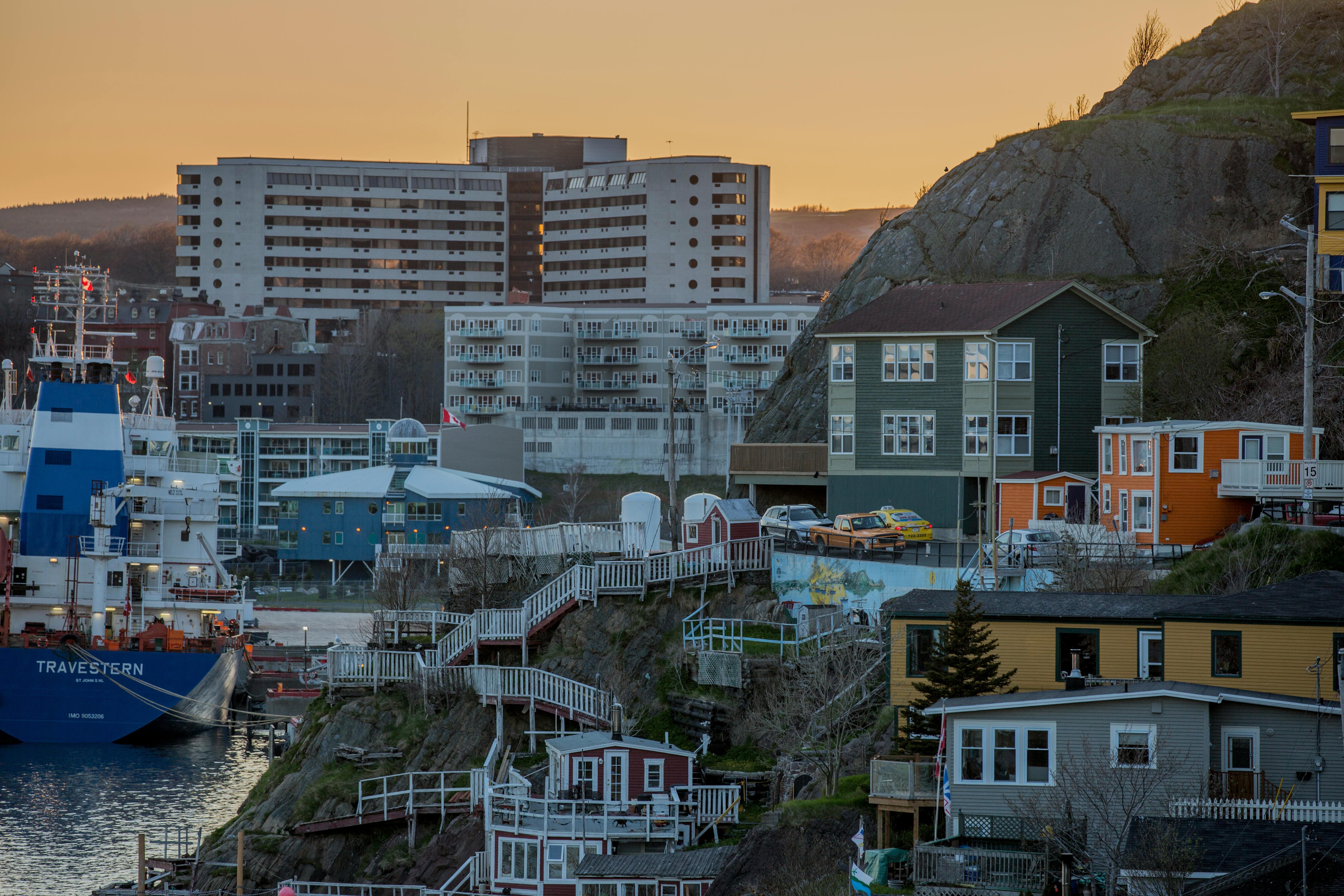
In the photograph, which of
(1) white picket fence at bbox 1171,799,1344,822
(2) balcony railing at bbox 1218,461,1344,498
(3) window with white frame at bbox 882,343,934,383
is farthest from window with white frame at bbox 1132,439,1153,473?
(1) white picket fence at bbox 1171,799,1344,822

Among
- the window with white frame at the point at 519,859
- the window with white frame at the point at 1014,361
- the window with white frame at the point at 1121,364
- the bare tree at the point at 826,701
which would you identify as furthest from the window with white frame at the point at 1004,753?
the window with white frame at the point at 1121,364

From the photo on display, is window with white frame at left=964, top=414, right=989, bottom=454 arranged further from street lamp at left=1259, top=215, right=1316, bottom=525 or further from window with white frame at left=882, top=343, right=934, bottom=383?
street lamp at left=1259, top=215, right=1316, bottom=525

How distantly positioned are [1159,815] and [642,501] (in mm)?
28409

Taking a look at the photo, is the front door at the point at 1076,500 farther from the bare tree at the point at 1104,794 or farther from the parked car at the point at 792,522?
the bare tree at the point at 1104,794

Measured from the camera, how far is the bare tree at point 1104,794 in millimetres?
26719

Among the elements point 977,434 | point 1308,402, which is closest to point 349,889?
point 1308,402

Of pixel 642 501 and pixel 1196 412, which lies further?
pixel 1196 412

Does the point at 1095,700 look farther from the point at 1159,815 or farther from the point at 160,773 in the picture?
the point at 160,773

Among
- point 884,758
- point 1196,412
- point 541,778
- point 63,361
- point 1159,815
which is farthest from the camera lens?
point 63,361

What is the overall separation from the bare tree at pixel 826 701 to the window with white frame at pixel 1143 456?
510 inches

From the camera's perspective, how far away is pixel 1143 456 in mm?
48188

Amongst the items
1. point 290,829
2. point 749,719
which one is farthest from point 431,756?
point 749,719

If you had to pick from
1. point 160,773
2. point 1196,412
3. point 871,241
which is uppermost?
point 871,241

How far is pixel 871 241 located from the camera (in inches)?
3925
